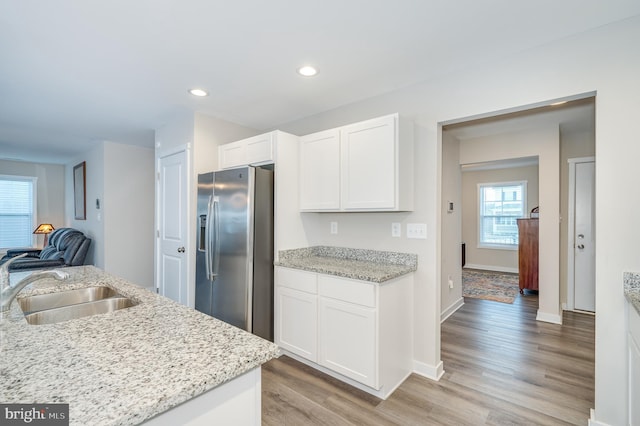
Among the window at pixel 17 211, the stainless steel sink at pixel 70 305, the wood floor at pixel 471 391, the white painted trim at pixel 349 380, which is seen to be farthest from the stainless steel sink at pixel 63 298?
the window at pixel 17 211

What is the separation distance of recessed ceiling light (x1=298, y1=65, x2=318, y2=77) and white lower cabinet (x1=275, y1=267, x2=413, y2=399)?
1.62m

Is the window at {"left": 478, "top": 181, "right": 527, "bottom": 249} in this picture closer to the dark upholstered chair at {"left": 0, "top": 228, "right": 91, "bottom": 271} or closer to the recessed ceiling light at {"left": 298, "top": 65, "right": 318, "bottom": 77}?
the recessed ceiling light at {"left": 298, "top": 65, "right": 318, "bottom": 77}

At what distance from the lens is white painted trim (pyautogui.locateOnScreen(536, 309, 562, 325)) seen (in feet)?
12.3

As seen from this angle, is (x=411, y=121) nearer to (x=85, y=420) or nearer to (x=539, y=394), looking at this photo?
(x=539, y=394)

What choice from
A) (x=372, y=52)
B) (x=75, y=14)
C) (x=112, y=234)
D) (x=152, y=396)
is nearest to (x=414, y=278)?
(x=372, y=52)

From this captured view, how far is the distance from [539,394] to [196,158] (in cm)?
366

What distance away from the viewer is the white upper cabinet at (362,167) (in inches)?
95.3

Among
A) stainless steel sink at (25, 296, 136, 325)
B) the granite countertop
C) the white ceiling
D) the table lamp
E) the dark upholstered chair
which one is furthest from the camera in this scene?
the table lamp

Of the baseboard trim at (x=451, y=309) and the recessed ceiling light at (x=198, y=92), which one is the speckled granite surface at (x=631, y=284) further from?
the recessed ceiling light at (x=198, y=92)

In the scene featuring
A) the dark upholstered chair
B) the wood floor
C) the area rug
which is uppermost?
the dark upholstered chair

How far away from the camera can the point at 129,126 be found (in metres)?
3.94

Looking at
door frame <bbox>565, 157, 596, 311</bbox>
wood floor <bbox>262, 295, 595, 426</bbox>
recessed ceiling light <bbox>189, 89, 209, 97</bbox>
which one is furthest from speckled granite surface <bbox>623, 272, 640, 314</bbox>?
recessed ceiling light <bbox>189, 89, 209, 97</bbox>

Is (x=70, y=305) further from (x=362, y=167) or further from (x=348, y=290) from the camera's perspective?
(x=362, y=167)

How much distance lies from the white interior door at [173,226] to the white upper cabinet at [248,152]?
43 cm
